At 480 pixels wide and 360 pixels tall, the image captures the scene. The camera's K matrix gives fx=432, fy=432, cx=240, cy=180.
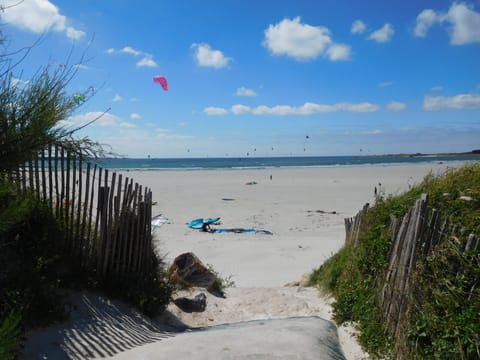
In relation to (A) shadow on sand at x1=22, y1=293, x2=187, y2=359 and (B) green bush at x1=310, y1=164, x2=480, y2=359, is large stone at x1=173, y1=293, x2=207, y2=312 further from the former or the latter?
(B) green bush at x1=310, y1=164, x2=480, y2=359

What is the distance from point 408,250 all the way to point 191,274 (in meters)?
4.15

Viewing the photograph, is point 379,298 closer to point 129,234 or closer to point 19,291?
point 129,234

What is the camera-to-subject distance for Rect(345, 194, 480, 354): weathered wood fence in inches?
153

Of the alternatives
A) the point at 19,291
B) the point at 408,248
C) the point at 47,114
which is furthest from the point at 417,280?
the point at 19,291

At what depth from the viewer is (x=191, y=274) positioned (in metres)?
7.34

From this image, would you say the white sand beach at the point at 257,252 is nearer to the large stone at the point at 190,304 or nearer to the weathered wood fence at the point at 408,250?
the large stone at the point at 190,304

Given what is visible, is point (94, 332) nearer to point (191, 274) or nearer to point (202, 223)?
point (191, 274)

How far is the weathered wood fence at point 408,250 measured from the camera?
12.8 feet

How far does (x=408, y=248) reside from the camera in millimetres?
4109

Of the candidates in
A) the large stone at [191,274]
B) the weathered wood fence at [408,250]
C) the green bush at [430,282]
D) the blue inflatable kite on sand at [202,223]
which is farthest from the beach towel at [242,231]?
the weathered wood fence at [408,250]

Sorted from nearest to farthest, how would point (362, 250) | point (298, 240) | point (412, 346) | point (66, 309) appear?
point (412, 346), point (66, 309), point (362, 250), point (298, 240)

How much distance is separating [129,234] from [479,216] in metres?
4.23

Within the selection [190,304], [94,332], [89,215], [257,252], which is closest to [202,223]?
[257,252]

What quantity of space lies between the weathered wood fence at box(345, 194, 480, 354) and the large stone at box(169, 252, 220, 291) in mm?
3451
